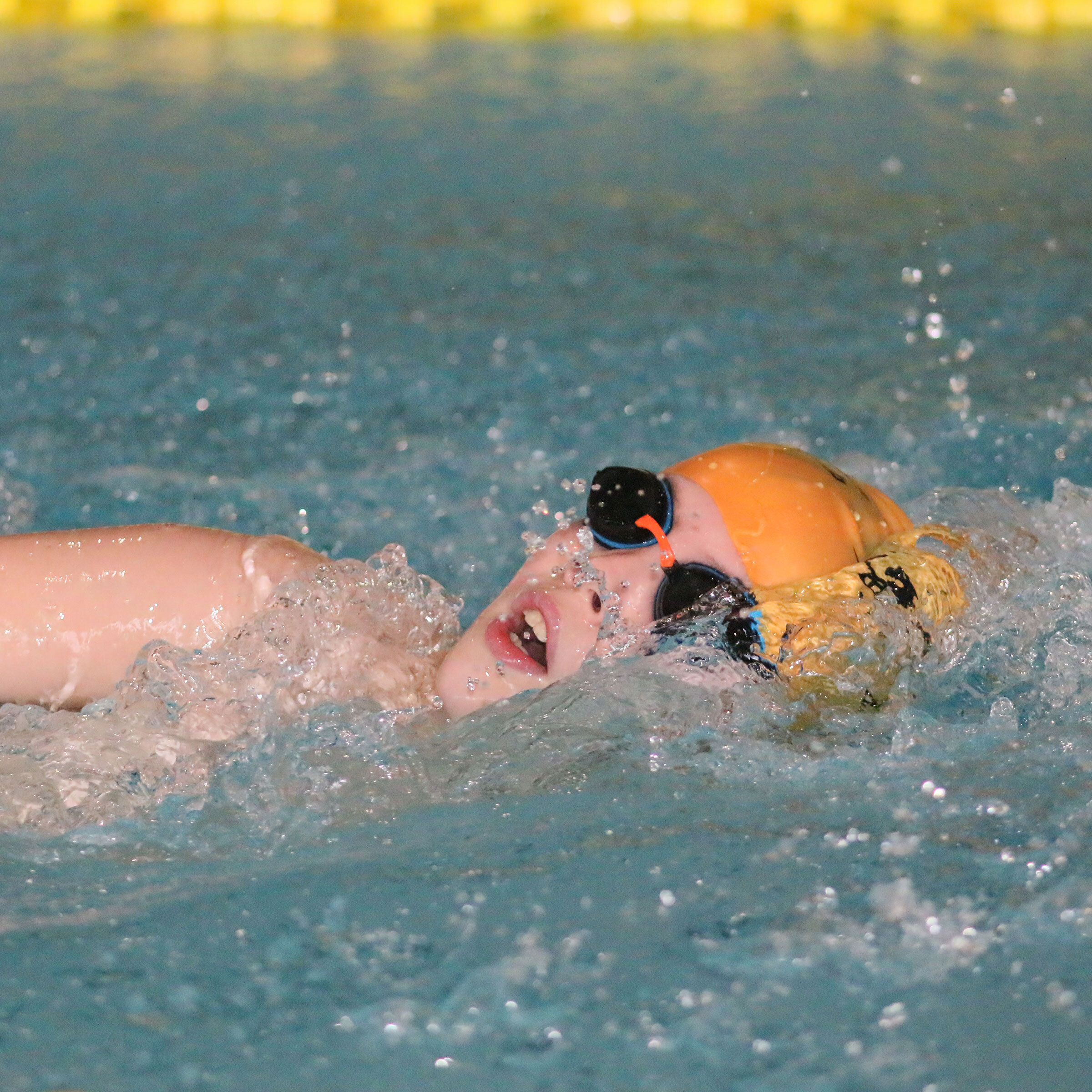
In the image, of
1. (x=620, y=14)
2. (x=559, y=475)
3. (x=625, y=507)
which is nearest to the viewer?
(x=625, y=507)

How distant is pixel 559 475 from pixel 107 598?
144 cm

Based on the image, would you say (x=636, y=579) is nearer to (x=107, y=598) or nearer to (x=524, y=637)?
(x=524, y=637)

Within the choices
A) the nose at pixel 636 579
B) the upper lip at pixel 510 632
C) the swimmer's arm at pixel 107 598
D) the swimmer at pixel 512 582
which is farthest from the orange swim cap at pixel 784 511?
the swimmer's arm at pixel 107 598

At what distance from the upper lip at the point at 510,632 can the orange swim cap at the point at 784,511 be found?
26 cm

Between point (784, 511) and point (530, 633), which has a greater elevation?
point (784, 511)

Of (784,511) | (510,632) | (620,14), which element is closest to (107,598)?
(510,632)

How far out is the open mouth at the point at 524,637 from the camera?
190cm

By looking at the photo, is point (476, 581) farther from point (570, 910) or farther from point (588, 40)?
point (588, 40)

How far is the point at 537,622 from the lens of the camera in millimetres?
1943

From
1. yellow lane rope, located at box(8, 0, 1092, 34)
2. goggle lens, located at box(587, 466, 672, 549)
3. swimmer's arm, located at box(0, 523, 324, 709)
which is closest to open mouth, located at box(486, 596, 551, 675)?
goggle lens, located at box(587, 466, 672, 549)

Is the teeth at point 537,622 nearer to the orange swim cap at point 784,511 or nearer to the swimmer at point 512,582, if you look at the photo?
the swimmer at point 512,582

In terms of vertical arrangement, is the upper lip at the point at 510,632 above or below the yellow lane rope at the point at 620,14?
below

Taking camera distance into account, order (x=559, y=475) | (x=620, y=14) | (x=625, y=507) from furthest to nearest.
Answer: (x=620, y=14), (x=559, y=475), (x=625, y=507)

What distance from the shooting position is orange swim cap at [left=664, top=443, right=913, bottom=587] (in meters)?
1.91
